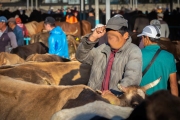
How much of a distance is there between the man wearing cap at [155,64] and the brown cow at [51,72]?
2451mm

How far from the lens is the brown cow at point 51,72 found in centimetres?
820

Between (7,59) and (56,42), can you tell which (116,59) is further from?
(56,42)

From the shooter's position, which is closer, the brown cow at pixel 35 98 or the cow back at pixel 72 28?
the brown cow at pixel 35 98

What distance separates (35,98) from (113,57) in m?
1.05

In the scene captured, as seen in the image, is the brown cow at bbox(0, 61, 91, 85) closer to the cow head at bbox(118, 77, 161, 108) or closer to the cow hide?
the cow head at bbox(118, 77, 161, 108)

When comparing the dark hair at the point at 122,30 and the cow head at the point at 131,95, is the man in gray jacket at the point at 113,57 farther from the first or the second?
the cow head at the point at 131,95

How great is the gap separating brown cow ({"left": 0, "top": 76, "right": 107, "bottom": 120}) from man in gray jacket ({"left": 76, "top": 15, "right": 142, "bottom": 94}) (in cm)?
22

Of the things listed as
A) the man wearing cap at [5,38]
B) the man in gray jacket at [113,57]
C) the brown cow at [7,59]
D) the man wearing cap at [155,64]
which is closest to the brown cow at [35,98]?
the man in gray jacket at [113,57]

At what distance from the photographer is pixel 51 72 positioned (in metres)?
8.61

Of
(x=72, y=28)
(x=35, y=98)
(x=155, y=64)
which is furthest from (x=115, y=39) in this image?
(x=72, y=28)

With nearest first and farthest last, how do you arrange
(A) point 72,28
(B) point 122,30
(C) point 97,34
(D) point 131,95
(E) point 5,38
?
(D) point 131,95
(C) point 97,34
(B) point 122,30
(E) point 5,38
(A) point 72,28

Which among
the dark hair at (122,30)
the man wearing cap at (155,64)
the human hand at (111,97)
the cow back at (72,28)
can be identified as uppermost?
the dark hair at (122,30)

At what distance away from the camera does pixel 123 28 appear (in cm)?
527

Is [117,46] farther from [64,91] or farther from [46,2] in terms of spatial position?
[46,2]
